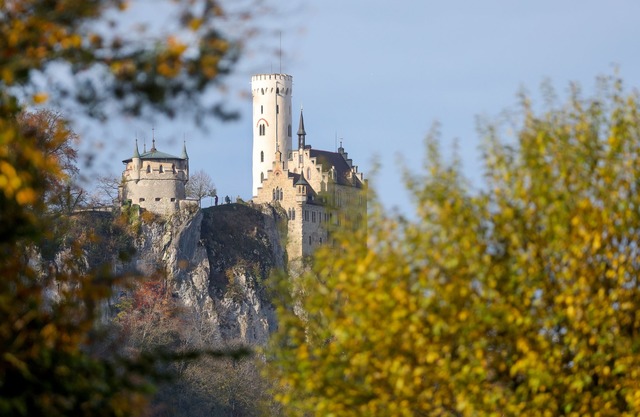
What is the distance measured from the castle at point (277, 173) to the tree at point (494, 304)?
76811 millimetres

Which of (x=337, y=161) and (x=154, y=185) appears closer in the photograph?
(x=154, y=185)

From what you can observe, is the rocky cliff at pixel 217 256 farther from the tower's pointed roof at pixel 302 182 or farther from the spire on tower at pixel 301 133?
the spire on tower at pixel 301 133

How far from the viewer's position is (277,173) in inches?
5187

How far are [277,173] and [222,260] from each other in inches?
557

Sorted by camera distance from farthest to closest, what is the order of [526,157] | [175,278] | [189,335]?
[175,278], [189,335], [526,157]

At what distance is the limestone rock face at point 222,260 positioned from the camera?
376 feet

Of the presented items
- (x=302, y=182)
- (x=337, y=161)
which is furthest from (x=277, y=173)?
(x=337, y=161)

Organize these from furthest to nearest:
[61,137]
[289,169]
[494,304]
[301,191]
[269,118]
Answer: [269,118], [289,169], [301,191], [494,304], [61,137]

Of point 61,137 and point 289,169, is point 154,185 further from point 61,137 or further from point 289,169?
point 61,137

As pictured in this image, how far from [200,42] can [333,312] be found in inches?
355

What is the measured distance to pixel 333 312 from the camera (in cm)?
2072

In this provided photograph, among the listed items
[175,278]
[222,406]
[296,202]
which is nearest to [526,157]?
[222,406]

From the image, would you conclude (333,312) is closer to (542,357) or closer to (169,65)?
(542,357)

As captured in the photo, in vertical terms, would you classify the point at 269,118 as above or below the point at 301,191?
above
